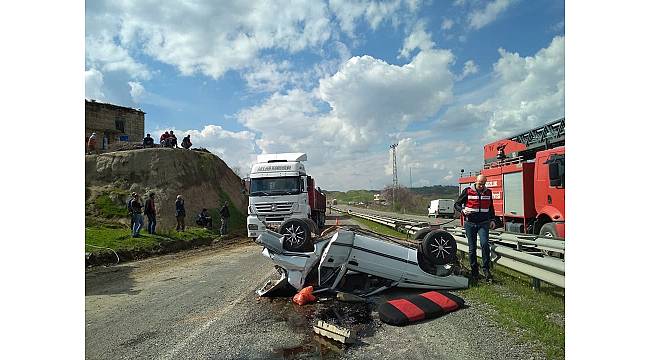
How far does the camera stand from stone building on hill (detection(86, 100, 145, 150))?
36.0 meters

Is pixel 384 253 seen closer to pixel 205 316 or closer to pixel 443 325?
pixel 443 325

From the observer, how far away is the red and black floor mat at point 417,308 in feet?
16.1

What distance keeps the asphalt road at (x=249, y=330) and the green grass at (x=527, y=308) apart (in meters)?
0.18

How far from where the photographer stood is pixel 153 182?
25.8 meters

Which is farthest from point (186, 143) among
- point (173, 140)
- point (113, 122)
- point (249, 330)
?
point (249, 330)

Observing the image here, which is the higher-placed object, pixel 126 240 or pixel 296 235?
pixel 296 235

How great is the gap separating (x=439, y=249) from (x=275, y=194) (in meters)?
9.26

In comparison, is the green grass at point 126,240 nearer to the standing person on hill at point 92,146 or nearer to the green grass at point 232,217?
the green grass at point 232,217

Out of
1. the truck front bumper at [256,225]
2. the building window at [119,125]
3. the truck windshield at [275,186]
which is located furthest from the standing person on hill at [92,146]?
the truck front bumper at [256,225]

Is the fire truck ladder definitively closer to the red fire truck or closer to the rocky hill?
the red fire truck

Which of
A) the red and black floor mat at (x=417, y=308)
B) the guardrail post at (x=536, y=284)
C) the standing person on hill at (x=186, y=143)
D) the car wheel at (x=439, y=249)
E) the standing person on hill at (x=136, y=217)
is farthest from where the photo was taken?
the standing person on hill at (x=186, y=143)

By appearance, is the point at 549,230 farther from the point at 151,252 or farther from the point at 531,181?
the point at 151,252

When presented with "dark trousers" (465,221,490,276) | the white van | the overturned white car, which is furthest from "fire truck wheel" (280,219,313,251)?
the white van

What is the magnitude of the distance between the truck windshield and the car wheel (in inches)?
356
